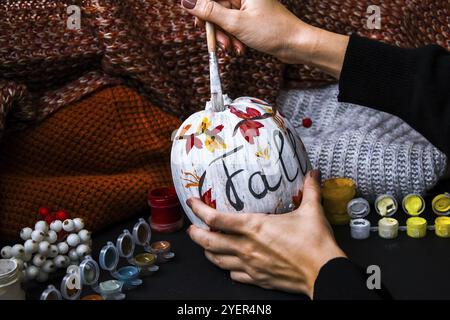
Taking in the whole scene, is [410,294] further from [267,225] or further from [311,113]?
[311,113]

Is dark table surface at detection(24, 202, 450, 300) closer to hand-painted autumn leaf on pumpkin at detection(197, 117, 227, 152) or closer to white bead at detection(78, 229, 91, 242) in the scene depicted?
white bead at detection(78, 229, 91, 242)

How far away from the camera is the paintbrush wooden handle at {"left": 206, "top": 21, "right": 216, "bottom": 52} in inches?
39.5

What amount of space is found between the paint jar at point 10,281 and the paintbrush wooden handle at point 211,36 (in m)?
0.46

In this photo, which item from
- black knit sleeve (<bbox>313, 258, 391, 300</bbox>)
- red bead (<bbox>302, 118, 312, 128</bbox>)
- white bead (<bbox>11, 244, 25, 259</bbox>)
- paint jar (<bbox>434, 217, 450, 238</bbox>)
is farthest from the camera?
red bead (<bbox>302, 118, 312, 128</bbox>)

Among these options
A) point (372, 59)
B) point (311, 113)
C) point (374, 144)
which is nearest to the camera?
point (372, 59)

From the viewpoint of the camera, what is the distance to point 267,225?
2.93ft

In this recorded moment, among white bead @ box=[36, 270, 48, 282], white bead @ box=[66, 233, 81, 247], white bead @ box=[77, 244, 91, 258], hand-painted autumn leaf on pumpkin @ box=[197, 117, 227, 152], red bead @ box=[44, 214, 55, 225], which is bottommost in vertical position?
white bead @ box=[36, 270, 48, 282]

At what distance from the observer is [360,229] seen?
1044 millimetres

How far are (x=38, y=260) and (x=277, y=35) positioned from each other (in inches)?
22.0

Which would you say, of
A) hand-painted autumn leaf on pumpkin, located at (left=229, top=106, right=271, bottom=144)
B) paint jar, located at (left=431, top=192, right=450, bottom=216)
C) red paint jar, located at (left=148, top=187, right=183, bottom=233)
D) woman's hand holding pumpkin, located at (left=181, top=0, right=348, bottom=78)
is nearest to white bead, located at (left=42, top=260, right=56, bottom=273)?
red paint jar, located at (left=148, top=187, right=183, bottom=233)

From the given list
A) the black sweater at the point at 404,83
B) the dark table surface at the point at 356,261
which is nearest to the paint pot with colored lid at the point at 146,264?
the dark table surface at the point at 356,261

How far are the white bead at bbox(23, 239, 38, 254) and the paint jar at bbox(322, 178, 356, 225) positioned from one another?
1.66ft

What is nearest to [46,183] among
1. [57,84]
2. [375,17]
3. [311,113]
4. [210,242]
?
[57,84]
